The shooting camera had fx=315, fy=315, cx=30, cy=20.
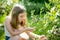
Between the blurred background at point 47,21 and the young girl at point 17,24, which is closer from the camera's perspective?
Result: the young girl at point 17,24

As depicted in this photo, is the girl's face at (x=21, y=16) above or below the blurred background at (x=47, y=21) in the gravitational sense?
above

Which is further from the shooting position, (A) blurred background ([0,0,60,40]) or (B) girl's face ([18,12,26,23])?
(A) blurred background ([0,0,60,40])

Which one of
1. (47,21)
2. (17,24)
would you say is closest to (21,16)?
(17,24)

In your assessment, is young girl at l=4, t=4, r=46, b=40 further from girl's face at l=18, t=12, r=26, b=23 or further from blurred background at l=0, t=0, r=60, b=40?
blurred background at l=0, t=0, r=60, b=40

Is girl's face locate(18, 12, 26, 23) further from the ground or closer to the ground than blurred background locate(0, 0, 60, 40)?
further from the ground

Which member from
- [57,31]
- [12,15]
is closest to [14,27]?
[12,15]

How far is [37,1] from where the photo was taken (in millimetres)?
11844

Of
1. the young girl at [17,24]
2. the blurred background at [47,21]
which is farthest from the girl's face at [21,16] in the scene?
the blurred background at [47,21]

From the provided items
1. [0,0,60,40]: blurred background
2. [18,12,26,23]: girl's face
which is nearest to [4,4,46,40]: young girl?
[18,12,26,23]: girl's face

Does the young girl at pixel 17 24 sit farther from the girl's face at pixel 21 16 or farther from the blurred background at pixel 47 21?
the blurred background at pixel 47 21

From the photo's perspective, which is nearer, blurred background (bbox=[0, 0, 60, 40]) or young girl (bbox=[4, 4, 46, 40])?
young girl (bbox=[4, 4, 46, 40])

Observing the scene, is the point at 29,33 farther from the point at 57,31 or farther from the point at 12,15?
the point at 57,31

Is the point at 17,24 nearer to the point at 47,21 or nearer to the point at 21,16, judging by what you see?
the point at 21,16

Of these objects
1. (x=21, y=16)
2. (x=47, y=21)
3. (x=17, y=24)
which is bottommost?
(x=47, y=21)
